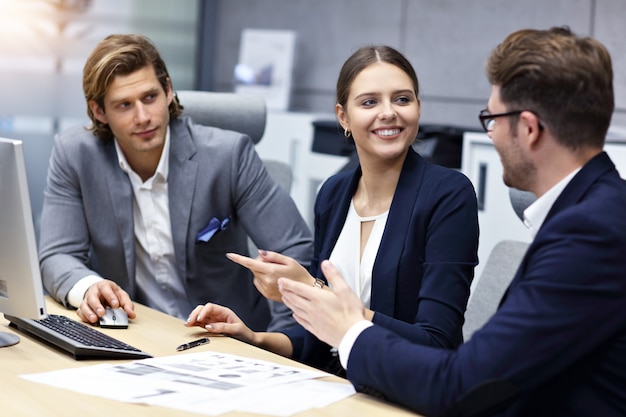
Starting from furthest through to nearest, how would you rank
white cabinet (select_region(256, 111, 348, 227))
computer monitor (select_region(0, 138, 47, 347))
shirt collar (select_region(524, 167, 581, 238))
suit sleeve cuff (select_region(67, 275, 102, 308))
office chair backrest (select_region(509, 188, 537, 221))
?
1. white cabinet (select_region(256, 111, 348, 227))
2. suit sleeve cuff (select_region(67, 275, 102, 308))
3. office chair backrest (select_region(509, 188, 537, 221))
4. computer monitor (select_region(0, 138, 47, 347))
5. shirt collar (select_region(524, 167, 581, 238))

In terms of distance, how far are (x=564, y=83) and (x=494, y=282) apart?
99 centimetres

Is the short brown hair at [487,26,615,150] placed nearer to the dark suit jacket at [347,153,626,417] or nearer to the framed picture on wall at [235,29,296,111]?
the dark suit jacket at [347,153,626,417]

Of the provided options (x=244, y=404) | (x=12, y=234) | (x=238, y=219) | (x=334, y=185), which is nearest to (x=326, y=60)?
(x=238, y=219)

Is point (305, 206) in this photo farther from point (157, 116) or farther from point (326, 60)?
point (157, 116)

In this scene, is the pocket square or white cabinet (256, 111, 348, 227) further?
white cabinet (256, 111, 348, 227)

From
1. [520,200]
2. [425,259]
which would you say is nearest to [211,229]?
[425,259]

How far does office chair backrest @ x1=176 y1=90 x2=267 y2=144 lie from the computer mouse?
945mm

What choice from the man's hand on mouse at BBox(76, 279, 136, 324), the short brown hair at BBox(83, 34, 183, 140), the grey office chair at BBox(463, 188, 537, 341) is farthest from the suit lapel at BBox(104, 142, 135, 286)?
the grey office chair at BBox(463, 188, 537, 341)

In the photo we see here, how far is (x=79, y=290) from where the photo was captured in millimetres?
2191

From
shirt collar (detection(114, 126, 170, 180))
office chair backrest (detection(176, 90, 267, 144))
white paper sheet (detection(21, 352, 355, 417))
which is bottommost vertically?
white paper sheet (detection(21, 352, 355, 417))

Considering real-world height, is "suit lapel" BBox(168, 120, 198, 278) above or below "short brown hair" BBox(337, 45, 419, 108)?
below

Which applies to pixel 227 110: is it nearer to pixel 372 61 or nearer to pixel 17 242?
pixel 372 61

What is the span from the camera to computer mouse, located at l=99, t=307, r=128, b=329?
2.00 metres

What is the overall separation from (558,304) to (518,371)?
11 centimetres
